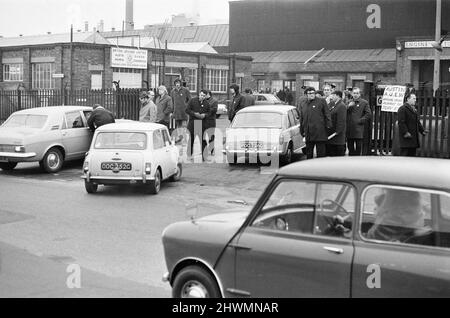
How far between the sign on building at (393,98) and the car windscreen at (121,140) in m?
6.57

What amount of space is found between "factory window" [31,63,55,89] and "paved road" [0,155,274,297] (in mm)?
23651

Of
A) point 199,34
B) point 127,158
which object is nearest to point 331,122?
point 127,158

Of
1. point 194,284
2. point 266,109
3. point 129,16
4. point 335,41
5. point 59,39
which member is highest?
point 129,16

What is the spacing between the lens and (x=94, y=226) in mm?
9469

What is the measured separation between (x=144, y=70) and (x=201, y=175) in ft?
89.0

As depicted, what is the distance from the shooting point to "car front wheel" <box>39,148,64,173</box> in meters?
15.4

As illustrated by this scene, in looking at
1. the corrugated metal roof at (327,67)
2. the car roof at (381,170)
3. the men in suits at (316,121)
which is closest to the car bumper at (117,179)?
the men in suits at (316,121)

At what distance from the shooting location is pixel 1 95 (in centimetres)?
2877

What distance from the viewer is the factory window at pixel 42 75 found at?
3834 centimetres

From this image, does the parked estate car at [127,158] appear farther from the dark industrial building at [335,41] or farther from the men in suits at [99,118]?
the dark industrial building at [335,41]

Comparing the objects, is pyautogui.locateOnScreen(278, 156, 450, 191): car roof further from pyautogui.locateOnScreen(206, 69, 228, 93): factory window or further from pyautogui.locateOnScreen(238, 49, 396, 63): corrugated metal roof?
pyautogui.locateOnScreen(238, 49, 396, 63): corrugated metal roof

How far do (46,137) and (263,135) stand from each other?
539 centimetres

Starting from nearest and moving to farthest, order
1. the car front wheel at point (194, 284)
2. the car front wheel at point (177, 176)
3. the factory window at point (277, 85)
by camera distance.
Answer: the car front wheel at point (194, 284) → the car front wheel at point (177, 176) → the factory window at point (277, 85)

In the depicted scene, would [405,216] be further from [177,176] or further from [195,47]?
[195,47]
